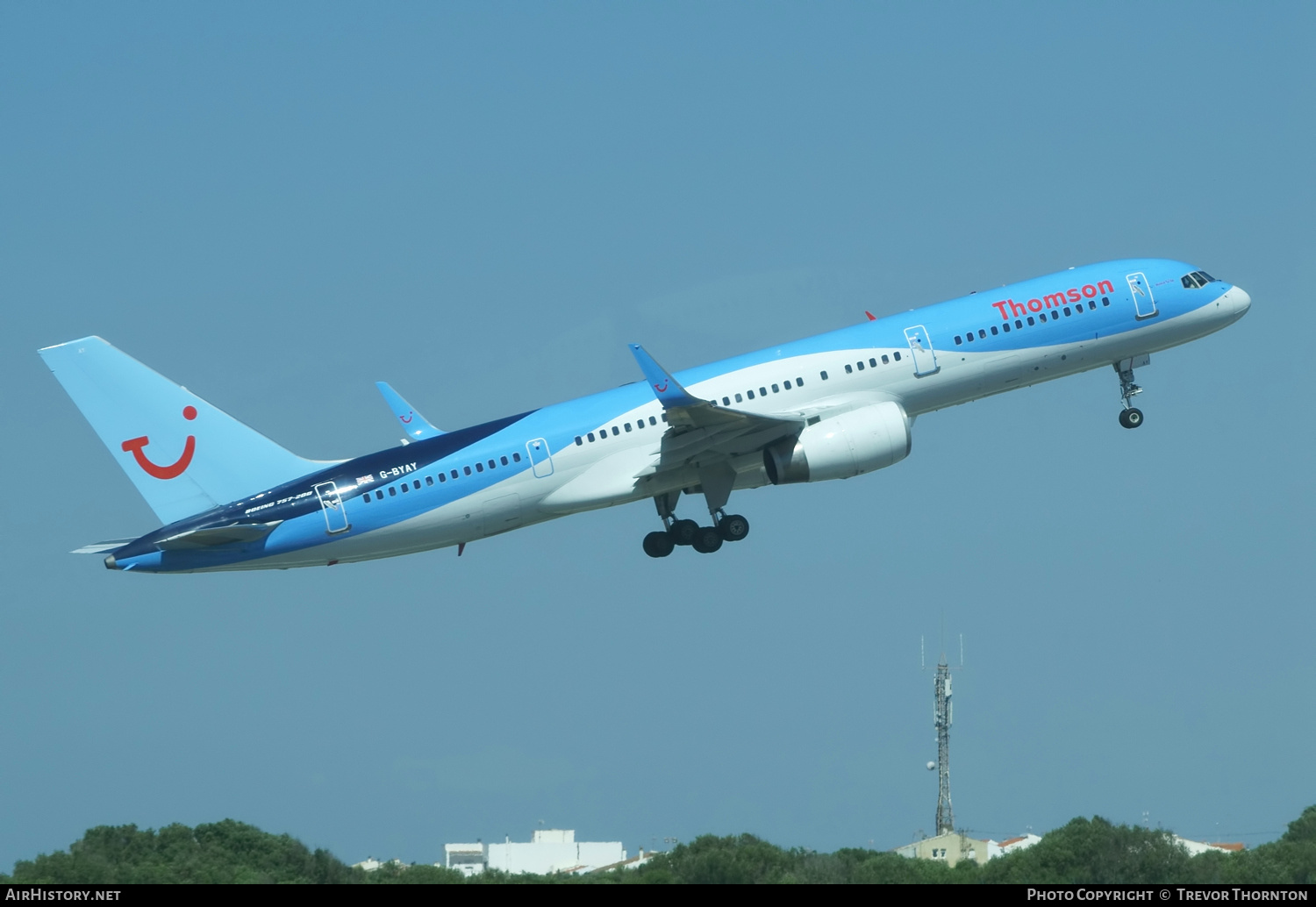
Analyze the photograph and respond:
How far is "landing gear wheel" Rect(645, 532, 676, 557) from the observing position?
6316 cm

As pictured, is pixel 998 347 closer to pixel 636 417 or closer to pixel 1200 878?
pixel 636 417

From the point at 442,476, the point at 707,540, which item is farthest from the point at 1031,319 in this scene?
the point at 442,476

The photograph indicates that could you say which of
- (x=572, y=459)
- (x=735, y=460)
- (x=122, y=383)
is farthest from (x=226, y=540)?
(x=735, y=460)

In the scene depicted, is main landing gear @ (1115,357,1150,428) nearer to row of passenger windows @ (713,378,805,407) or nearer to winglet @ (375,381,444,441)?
row of passenger windows @ (713,378,805,407)

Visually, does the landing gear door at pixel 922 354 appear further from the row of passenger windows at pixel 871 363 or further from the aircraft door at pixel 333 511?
the aircraft door at pixel 333 511

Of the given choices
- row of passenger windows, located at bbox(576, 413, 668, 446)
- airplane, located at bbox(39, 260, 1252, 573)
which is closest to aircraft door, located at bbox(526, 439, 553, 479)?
airplane, located at bbox(39, 260, 1252, 573)

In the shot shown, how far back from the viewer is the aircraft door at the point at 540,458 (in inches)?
2303

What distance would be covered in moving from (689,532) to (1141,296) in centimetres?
1751

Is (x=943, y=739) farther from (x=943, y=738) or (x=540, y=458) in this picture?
(x=540, y=458)

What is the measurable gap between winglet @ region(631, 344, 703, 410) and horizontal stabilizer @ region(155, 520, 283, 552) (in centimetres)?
1237

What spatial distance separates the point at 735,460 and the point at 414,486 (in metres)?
10.8

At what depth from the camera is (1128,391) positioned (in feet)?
214

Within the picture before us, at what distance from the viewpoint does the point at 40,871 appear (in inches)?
2266
